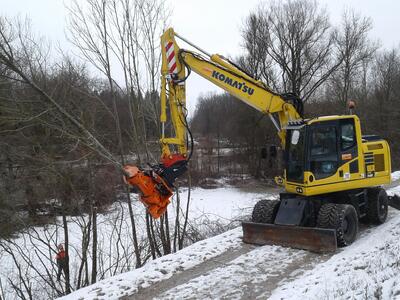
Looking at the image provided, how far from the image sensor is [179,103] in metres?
7.14

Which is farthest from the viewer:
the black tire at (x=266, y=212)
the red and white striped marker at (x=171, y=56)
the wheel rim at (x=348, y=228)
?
the black tire at (x=266, y=212)

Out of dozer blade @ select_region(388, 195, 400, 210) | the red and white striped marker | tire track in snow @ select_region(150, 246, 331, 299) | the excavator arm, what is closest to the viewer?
tire track in snow @ select_region(150, 246, 331, 299)

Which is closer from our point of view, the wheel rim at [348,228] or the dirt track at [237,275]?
the dirt track at [237,275]

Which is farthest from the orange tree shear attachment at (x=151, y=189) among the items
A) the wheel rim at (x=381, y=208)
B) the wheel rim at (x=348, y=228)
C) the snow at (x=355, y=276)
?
the wheel rim at (x=381, y=208)

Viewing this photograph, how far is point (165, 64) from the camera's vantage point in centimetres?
715

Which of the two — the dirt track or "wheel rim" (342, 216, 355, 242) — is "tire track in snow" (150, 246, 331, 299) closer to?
the dirt track

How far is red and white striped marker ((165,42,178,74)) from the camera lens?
284 inches

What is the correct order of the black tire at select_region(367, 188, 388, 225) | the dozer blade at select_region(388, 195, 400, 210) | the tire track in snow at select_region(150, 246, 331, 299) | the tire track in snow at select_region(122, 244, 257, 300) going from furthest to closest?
the dozer blade at select_region(388, 195, 400, 210) < the black tire at select_region(367, 188, 388, 225) < the tire track in snow at select_region(122, 244, 257, 300) < the tire track in snow at select_region(150, 246, 331, 299)

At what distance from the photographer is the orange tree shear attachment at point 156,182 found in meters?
5.89

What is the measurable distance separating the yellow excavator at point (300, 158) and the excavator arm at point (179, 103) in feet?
0.06

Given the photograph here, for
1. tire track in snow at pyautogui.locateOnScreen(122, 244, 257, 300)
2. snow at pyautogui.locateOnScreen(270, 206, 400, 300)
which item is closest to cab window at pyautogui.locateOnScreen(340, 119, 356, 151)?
snow at pyautogui.locateOnScreen(270, 206, 400, 300)

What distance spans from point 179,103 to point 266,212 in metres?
3.05

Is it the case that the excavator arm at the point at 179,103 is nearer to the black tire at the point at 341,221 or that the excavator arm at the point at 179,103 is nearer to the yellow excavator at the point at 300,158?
the yellow excavator at the point at 300,158

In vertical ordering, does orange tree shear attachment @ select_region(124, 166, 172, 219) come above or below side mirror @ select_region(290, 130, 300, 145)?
below
